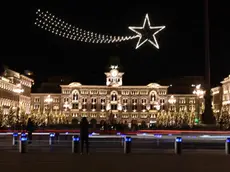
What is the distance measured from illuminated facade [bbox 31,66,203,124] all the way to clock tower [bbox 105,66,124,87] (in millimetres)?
2206

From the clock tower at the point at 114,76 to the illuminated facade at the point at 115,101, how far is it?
7.24 ft

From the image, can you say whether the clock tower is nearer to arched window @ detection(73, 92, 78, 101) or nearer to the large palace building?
the large palace building

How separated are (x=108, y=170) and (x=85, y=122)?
799 cm

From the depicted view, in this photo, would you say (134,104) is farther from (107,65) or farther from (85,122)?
(85,122)

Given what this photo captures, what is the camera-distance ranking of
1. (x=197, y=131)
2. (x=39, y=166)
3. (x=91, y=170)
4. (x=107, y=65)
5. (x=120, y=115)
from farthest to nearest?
(x=107, y=65)
(x=120, y=115)
(x=197, y=131)
(x=39, y=166)
(x=91, y=170)

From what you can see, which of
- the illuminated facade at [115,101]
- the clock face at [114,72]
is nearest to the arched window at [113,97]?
the illuminated facade at [115,101]

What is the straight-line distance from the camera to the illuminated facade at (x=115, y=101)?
5285 inches

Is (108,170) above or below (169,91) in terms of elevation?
below

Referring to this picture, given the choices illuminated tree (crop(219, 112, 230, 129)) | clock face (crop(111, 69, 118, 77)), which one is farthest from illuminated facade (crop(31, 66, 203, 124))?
illuminated tree (crop(219, 112, 230, 129))

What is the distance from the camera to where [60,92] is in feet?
454

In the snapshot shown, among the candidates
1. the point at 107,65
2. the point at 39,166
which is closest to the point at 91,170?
the point at 39,166

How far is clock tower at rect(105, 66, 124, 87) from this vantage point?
456ft

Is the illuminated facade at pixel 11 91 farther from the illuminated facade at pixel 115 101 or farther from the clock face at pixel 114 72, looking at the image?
the clock face at pixel 114 72

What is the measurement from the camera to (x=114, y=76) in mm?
139625
